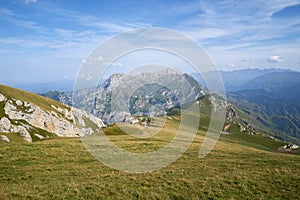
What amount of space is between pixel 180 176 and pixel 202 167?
4.13 meters

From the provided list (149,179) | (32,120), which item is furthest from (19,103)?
(149,179)

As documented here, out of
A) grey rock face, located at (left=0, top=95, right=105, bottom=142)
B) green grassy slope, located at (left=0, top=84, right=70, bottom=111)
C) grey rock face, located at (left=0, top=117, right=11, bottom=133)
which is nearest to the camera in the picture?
grey rock face, located at (left=0, top=117, right=11, bottom=133)

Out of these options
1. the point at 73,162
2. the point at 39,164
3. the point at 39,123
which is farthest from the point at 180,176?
the point at 39,123

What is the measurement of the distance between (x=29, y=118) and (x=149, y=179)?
119 m

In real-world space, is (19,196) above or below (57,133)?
above

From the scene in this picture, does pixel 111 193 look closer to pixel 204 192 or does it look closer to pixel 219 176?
pixel 204 192

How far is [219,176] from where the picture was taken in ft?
70.3

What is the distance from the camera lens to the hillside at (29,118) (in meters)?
103

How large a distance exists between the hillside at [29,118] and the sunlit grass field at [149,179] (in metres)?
76.2

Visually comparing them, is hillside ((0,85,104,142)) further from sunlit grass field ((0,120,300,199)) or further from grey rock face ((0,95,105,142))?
sunlit grass field ((0,120,300,199))

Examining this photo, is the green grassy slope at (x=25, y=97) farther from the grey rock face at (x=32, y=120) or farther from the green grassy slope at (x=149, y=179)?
the green grassy slope at (x=149, y=179)

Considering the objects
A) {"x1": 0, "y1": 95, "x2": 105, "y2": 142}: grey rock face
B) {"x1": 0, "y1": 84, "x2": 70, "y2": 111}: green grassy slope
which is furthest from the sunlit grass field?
{"x1": 0, "y1": 84, "x2": 70, "y2": 111}: green grassy slope

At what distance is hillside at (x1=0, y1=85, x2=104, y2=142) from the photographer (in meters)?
103

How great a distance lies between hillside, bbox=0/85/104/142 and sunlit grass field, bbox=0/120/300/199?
7624 cm
